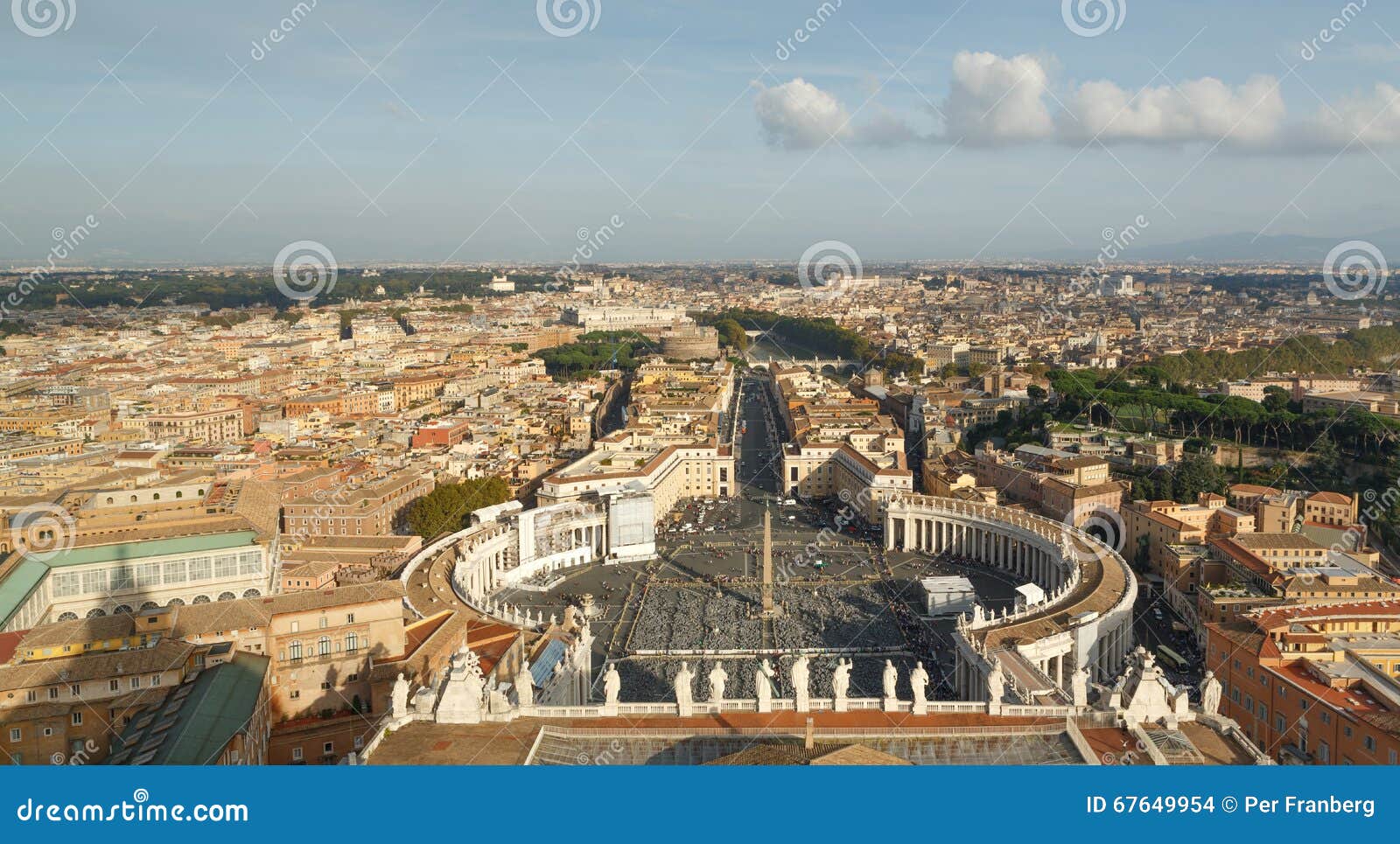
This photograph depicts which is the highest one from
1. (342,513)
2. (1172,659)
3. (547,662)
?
(342,513)

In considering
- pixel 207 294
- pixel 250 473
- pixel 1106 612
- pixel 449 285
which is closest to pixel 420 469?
pixel 250 473

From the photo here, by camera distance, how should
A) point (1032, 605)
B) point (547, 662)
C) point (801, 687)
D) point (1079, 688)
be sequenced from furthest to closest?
point (1032, 605) < point (547, 662) < point (1079, 688) < point (801, 687)

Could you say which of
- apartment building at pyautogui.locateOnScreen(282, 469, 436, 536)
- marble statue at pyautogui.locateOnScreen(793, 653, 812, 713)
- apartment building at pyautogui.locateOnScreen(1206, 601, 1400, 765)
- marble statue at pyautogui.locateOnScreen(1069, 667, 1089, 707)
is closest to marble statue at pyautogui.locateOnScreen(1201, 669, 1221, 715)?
marble statue at pyautogui.locateOnScreen(1069, 667, 1089, 707)

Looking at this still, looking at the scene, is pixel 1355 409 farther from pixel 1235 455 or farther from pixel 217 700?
pixel 217 700

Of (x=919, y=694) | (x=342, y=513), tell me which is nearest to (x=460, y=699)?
(x=919, y=694)

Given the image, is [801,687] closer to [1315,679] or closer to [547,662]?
[547,662]

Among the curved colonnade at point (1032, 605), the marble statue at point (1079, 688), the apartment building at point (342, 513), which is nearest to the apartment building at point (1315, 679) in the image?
the curved colonnade at point (1032, 605)

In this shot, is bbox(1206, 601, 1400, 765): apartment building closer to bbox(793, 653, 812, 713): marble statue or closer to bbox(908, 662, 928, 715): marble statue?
bbox(908, 662, 928, 715): marble statue

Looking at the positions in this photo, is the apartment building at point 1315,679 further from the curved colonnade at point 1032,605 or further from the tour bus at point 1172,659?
the curved colonnade at point 1032,605
